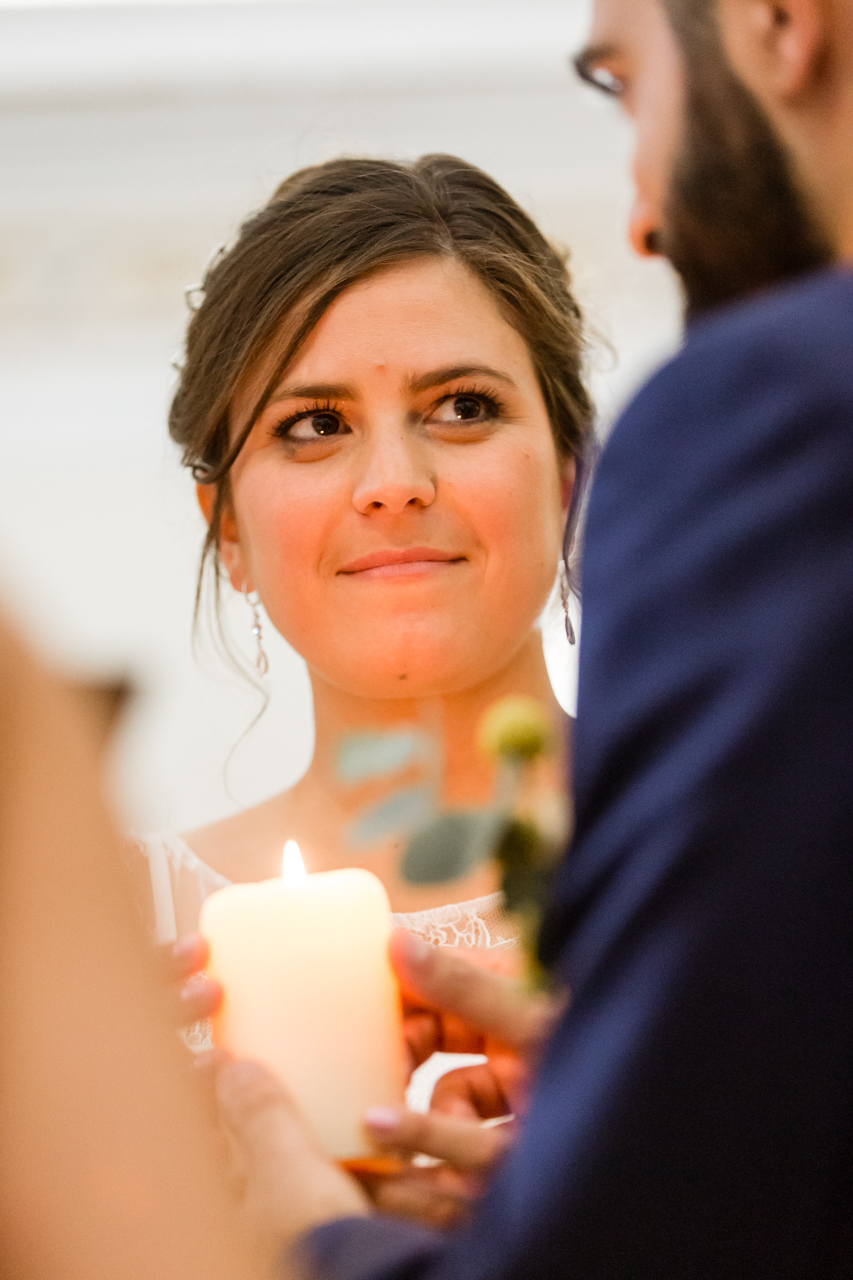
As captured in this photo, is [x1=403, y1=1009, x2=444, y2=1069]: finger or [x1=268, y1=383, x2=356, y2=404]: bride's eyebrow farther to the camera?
[x1=268, y1=383, x2=356, y2=404]: bride's eyebrow

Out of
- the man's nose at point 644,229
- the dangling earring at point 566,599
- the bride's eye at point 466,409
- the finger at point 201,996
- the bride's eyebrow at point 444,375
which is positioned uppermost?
the bride's eyebrow at point 444,375

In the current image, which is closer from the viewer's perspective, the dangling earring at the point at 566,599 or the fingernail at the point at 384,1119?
the fingernail at the point at 384,1119

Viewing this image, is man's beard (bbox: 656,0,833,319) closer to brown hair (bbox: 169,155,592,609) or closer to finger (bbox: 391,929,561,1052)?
finger (bbox: 391,929,561,1052)

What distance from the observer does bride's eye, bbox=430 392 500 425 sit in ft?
4.55

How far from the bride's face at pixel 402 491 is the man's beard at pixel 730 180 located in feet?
1.81

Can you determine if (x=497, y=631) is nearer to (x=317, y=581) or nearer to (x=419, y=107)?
(x=317, y=581)

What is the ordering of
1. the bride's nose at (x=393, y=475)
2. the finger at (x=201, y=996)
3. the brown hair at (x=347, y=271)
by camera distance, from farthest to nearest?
1. the brown hair at (x=347, y=271)
2. the bride's nose at (x=393, y=475)
3. the finger at (x=201, y=996)

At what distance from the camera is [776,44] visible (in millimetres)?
726

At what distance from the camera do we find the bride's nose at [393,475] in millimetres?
1296

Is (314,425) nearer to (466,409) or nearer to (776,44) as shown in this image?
(466,409)

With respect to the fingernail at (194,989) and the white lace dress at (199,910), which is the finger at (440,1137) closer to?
the fingernail at (194,989)

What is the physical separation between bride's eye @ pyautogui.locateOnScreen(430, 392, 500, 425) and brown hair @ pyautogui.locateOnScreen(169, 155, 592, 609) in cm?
10

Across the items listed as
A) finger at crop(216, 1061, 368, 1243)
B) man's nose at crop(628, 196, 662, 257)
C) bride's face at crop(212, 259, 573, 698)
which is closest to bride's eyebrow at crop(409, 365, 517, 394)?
bride's face at crop(212, 259, 573, 698)

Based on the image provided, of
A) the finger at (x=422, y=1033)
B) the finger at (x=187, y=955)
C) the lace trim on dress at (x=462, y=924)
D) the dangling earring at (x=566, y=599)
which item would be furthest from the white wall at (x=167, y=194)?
the finger at (x=187, y=955)
